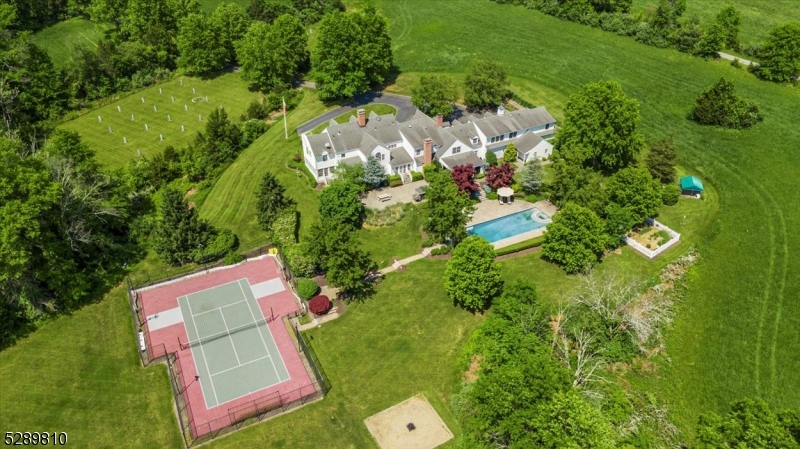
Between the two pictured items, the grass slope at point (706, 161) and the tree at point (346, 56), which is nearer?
the grass slope at point (706, 161)

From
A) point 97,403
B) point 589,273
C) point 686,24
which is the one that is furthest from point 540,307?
point 686,24

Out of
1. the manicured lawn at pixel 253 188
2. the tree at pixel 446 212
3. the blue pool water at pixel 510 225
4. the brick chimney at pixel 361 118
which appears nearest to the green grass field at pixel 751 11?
the blue pool water at pixel 510 225

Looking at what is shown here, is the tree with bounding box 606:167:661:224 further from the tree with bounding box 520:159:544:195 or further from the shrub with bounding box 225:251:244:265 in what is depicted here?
the shrub with bounding box 225:251:244:265

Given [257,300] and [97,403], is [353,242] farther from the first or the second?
[97,403]

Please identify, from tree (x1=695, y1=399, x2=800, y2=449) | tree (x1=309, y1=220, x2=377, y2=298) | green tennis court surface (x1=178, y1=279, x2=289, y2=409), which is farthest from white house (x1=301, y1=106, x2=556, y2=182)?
tree (x1=695, y1=399, x2=800, y2=449)

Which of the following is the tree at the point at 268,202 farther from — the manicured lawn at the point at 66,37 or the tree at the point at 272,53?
the manicured lawn at the point at 66,37

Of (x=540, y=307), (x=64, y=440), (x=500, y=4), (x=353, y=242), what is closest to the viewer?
(x=64, y=440)
